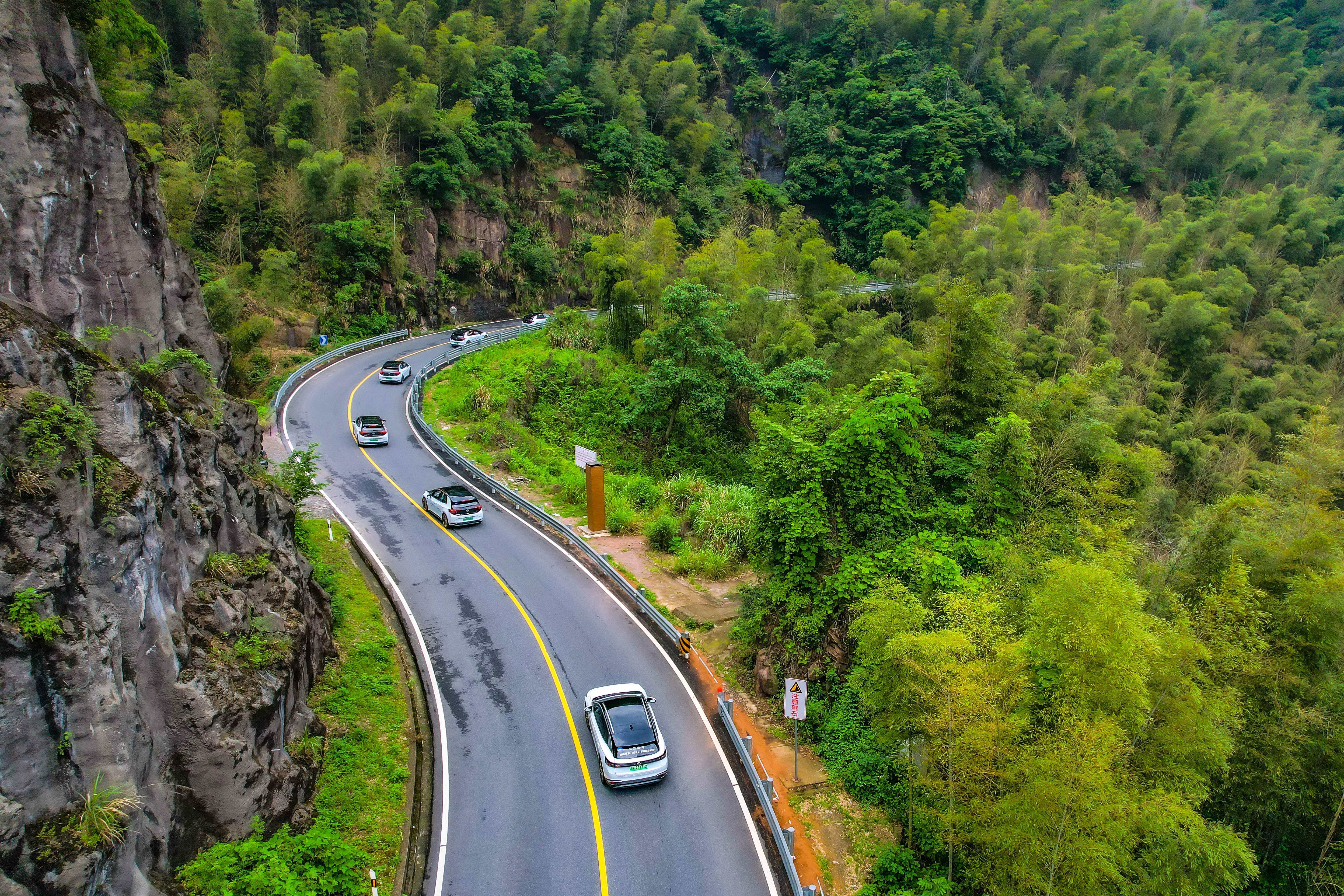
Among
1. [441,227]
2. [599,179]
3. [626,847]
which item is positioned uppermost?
[599,179]

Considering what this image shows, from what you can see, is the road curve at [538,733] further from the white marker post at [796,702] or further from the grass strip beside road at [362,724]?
the white marker post at [796,702]

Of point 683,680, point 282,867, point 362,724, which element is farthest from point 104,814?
point 683,680

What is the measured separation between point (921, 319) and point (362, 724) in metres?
43.9

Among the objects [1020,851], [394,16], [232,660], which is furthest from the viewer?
[394,16]

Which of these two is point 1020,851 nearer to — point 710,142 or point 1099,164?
point 710,142

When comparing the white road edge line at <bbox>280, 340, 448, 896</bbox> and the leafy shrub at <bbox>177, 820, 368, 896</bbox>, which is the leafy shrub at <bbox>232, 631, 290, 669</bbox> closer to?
the leafy shrub at <bbox>177, 820, 368, 896</bbox>

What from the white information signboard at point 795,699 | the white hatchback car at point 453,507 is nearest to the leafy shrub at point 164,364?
the white hatchback car at point 453,507

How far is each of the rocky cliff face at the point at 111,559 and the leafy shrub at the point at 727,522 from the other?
42.0ft

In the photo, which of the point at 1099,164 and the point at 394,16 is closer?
the point at 394,16

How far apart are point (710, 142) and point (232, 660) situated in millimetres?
69927

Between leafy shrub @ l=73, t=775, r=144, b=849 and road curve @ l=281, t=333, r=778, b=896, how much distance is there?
194 inches

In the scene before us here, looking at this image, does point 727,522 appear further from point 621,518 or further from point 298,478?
point 298,478

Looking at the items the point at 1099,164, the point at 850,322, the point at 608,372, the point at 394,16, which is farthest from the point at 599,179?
the point at 1099,164

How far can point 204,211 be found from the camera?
4066 centimetres
